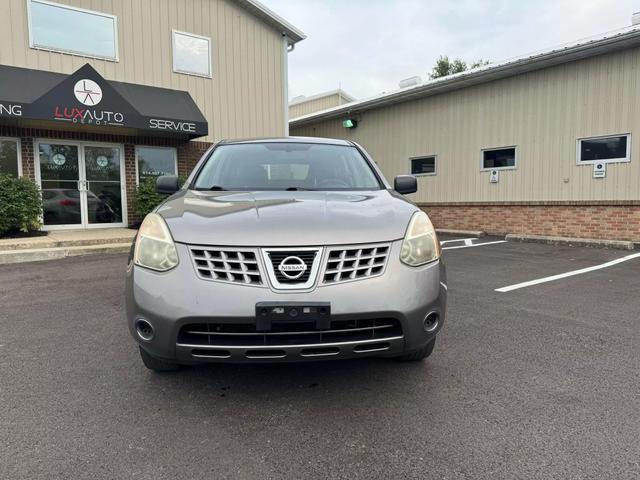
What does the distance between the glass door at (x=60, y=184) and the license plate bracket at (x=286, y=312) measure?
972 centimetres

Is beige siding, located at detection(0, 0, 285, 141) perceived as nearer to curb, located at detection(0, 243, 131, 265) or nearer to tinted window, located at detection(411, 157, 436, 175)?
tinted window, located at detection(411, 157, 436, 175)

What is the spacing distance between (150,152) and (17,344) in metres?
8.70

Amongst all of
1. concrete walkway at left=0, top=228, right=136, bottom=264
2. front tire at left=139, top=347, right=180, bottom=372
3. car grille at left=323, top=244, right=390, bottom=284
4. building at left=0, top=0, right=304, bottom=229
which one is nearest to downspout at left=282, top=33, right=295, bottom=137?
building at left=0, top=0, right=304, bottom=229

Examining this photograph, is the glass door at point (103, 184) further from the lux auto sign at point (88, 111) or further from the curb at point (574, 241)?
the curb at point (574, 241)

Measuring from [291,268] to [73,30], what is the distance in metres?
10.9

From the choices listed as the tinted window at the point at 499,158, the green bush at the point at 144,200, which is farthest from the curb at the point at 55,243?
the tinted window at the point at 499,158

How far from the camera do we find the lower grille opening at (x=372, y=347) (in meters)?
2.26

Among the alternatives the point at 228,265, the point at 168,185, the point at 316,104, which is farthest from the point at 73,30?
the point at 316,104

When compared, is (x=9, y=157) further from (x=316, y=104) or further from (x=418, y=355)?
(x=316, y=104)

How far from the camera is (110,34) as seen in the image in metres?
10.8

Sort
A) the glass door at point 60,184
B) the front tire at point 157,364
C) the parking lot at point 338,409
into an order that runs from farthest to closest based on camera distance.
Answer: the glass door at point 60,184 < the front tire at point 157,364 < the parking lot at point 338,409

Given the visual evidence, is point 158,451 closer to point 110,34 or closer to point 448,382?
point 448,382

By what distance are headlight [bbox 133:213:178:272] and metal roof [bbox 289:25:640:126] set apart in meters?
10.2

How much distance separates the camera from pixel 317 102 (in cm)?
2628
